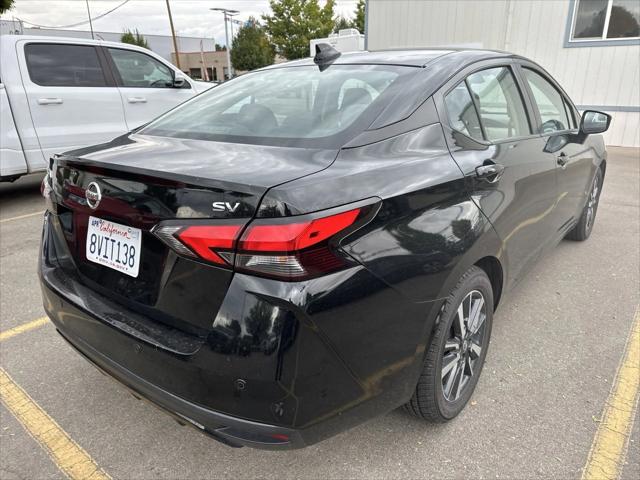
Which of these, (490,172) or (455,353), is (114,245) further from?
(490,172)

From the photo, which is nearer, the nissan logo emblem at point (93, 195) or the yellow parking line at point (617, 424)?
the nissan logo emblem at point (93, 195)

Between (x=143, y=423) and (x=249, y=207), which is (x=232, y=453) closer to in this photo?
(x=143, y=423)

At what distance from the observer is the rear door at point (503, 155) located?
6.83 feet

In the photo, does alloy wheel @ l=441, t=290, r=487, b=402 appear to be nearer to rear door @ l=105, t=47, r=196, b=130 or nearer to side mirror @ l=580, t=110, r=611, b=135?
side mirror @ l=580, t=110, r=611, b=135

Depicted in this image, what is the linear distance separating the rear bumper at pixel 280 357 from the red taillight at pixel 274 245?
0.14 ft

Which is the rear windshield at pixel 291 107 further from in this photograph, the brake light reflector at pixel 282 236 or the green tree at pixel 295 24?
the green tree at pixel 295 24

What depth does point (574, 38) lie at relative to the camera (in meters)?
10.1

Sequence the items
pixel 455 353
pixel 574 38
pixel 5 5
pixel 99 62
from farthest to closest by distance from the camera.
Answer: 1. pixel 5 5
2. pixel 574 38
3. pixel 99 62
4. pixel 455 353

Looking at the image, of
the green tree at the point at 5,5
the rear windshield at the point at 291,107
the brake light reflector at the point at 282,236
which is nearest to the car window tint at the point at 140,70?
the rear windshield at the point at 291,107

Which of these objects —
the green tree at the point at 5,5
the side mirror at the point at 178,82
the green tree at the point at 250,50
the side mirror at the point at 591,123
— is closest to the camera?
the side mirror at the point at 591,123

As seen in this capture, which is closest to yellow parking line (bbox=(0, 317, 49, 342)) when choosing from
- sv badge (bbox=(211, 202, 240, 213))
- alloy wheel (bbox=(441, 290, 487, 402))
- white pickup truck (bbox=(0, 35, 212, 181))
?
sv badge (bbox=(211, 202, 240, 213))

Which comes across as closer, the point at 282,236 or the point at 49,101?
the point at 282,236

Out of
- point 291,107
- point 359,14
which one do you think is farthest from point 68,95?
point 359,14

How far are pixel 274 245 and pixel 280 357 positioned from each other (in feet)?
1.07
